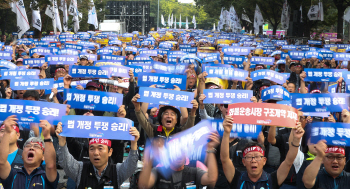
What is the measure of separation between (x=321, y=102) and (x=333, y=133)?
1.48 m

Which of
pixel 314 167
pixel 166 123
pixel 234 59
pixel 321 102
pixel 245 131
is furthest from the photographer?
pixel 234 59

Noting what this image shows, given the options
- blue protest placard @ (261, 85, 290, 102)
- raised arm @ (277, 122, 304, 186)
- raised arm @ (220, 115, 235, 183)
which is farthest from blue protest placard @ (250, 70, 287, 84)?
raised arm @ (220, 115, 235, 183)

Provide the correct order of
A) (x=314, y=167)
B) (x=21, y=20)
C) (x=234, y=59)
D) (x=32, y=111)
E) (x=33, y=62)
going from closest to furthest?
(x=314, y=167)
(x=32, y=111)
(x=33, y=62)
(x=234, y=59)
(x=21, y=20)

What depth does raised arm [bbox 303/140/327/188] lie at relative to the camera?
4.11m

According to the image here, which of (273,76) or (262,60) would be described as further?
(262,60)

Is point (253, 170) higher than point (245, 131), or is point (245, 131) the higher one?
point (245, 131)

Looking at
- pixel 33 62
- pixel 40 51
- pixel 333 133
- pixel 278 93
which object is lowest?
pixel 333 133

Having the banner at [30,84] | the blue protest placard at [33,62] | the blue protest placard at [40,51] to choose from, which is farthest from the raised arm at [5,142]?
the blue protest placard at [40,51]

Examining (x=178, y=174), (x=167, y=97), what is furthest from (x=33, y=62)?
(x=178, y=174)

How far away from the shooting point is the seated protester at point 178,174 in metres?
4.04

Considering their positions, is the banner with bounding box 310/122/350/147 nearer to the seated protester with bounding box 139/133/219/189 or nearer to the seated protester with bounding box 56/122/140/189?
the seated protester with bounding box 139/133/219/189

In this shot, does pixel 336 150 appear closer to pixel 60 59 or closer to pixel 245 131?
pixel 245 131

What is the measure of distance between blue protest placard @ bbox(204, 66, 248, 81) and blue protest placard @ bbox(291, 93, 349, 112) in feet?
7.88

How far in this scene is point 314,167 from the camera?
4.14 metres
